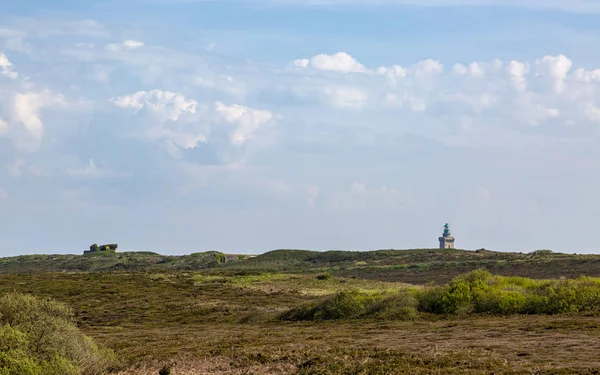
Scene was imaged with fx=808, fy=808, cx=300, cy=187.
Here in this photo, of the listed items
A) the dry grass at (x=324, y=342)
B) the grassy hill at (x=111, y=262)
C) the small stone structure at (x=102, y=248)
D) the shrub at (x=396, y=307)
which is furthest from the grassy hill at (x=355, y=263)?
the shrub at (x=396, y=307)

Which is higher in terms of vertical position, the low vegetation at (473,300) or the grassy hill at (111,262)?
the grassy hill at (111,262)

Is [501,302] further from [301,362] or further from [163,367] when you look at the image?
[163,367]

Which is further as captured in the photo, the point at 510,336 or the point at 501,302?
the point at 501,302

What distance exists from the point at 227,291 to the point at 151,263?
207 ft

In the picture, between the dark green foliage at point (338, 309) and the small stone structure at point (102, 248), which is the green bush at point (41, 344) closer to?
the dark green foliage at point (338, 309)

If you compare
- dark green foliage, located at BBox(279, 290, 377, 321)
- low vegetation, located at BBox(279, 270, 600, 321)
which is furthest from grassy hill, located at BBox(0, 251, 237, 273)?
low vegetation, located at BBox(279, 270, 600, 321)

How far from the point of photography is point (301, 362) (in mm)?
25078

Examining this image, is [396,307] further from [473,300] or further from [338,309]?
[473,300]

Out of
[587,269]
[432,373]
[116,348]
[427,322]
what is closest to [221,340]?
[116,348]

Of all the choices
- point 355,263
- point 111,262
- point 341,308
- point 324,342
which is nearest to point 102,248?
point 111,262

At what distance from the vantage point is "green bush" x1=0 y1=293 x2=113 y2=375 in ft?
70.6

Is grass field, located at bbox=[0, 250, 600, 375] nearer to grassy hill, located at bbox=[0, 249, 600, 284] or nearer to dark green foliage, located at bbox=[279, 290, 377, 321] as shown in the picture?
dark green foliage, located at bbox=[279, 290, 377, 321]

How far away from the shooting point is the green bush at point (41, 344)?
2153 centimetres

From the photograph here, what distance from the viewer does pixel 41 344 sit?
23.0 m
